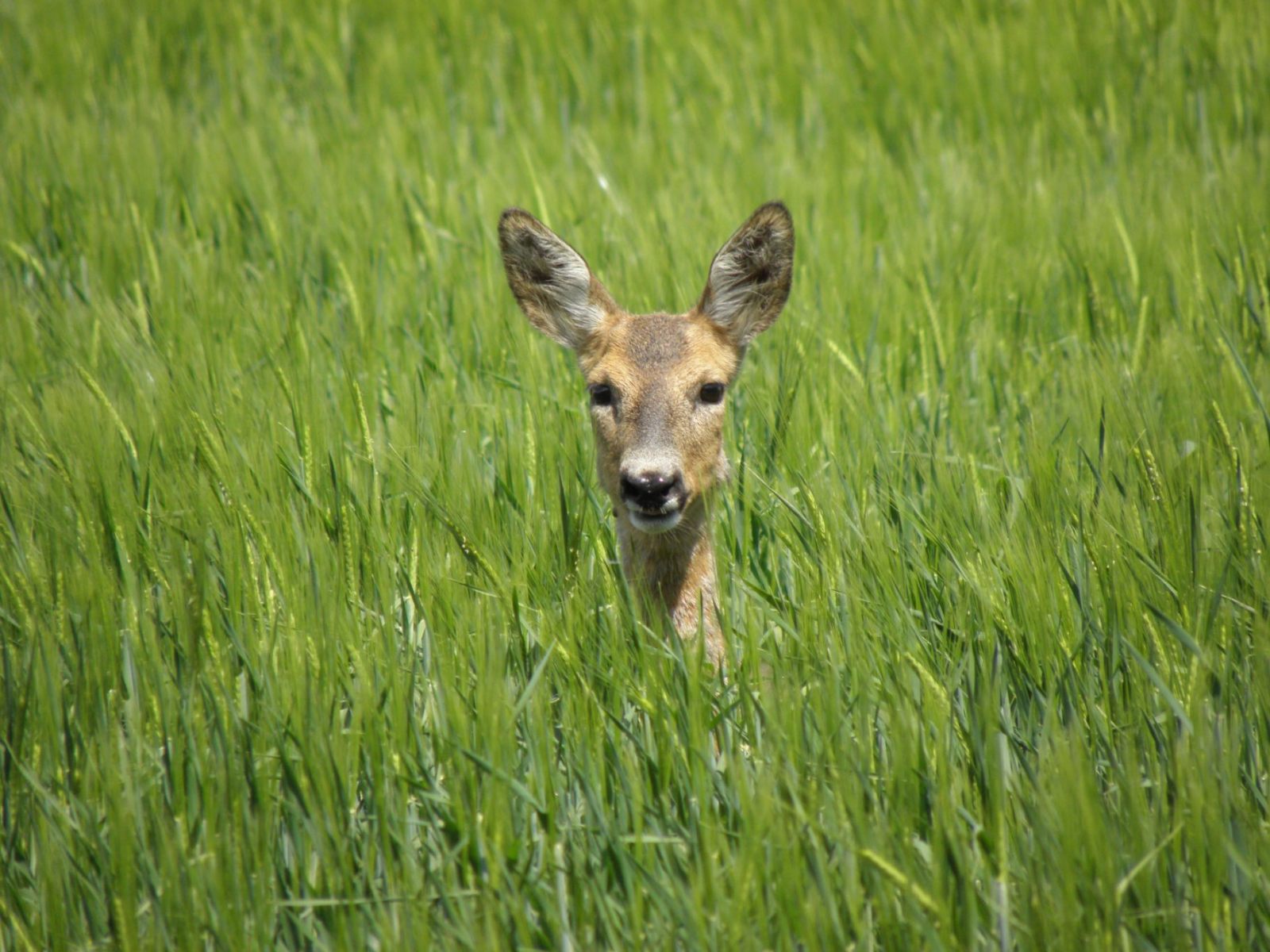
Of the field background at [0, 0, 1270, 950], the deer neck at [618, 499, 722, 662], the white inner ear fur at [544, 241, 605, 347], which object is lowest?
the deer neck at [618, 499, 722, 662]

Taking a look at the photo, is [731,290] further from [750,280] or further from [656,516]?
[656,516]

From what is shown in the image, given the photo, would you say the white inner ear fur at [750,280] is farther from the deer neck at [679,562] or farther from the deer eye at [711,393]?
the deer neck at [679,562]

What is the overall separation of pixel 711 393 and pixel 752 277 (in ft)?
1.91

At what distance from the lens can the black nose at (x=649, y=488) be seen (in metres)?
3.71

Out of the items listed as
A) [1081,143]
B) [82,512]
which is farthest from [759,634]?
[1081,143]

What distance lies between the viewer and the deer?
3930mm

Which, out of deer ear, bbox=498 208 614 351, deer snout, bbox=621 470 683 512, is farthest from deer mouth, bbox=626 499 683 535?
deer ear, bbox=498 208 614 351

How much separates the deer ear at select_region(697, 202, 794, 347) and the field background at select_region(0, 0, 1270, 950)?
0.33m

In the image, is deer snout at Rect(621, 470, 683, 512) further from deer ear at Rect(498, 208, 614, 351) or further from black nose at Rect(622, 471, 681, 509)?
deer ear at Rect(498, 208, 614, 351)

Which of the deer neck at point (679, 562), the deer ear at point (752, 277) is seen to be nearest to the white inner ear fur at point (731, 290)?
the deer ear at point (752, 277)

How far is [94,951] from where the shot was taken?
2.49m

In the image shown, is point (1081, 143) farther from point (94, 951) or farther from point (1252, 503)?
point (94, 951)

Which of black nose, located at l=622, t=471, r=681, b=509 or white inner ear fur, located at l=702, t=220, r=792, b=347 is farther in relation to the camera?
white inner ear fur, located at l=702, t=220, r=792, b=347

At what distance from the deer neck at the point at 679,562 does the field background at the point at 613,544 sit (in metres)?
0.13
